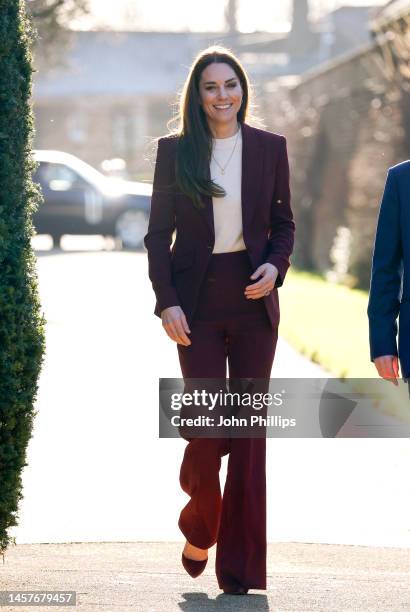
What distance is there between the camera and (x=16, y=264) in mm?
4820

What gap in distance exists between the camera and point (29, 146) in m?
4.93

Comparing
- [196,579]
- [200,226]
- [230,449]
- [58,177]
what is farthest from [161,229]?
[58,177]

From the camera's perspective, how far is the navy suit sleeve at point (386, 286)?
4.55 meters

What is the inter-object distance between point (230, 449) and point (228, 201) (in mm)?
890

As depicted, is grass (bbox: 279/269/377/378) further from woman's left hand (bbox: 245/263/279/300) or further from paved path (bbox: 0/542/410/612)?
woman's left hand (bbox: 245/263/279/300)

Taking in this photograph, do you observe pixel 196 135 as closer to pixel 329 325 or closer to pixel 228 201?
pixel 228 201

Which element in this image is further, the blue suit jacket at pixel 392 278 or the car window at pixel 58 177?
the car window at pixel 58 177

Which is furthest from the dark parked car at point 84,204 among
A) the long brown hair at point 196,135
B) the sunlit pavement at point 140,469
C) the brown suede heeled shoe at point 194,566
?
the brown suede heeled shoe at point 194,566

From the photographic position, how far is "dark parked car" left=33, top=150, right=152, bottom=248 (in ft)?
82.5

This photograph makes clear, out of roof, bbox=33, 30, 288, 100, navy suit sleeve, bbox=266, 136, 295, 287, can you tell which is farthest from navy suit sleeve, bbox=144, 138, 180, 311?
roof, bbox=33, 30, 288, 100

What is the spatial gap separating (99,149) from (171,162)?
178 feet

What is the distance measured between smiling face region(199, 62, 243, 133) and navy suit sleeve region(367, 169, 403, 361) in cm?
88

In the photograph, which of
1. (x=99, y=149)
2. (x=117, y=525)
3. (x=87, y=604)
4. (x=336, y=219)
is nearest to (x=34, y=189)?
(x=87, y=604)

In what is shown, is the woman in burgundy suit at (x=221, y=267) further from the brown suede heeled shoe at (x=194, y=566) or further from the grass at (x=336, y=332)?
A: the grass at (x=336, y=332)
